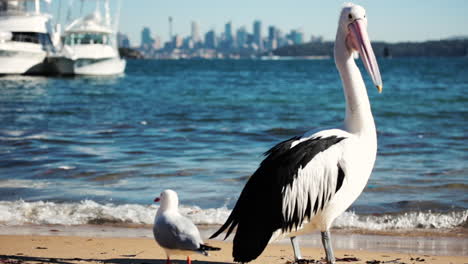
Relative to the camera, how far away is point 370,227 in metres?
6.14

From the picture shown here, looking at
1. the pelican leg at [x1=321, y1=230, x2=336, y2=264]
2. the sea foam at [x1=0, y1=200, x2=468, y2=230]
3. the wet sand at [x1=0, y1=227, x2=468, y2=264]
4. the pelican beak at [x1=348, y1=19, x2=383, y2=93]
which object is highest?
the pelican beak at [x1=348, y1=19, x2=383, y2=93]

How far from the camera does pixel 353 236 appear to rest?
5.82m

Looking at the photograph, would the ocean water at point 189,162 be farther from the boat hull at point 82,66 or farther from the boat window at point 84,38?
the boat window at point 84,38

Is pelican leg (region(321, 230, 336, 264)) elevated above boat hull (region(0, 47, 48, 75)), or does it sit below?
above

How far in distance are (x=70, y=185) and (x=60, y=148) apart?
3.27m

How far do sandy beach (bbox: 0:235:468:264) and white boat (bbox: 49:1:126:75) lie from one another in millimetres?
39256

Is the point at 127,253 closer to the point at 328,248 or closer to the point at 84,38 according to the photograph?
the point at 328,248

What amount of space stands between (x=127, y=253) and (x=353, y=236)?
2.06 metres

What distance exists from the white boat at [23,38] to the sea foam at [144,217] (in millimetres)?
37149

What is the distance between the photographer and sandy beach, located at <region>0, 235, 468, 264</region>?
4746mm

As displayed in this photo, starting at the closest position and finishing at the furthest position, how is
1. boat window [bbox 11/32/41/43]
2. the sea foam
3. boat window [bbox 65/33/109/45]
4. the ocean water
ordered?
the sea foam
the ocean water
boat window [bbox 11/32/41/43]
boat window [bbox 65/33/109/45]

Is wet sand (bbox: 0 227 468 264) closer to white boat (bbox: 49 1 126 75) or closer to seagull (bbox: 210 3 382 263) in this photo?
seagull (bbox: 210 3 382 263)

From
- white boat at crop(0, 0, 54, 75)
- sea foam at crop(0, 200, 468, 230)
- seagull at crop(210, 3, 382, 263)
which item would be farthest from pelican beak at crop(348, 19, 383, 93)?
white boat at crop(0, 0, 54, 75)

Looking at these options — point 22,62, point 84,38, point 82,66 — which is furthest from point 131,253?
point 84,38
